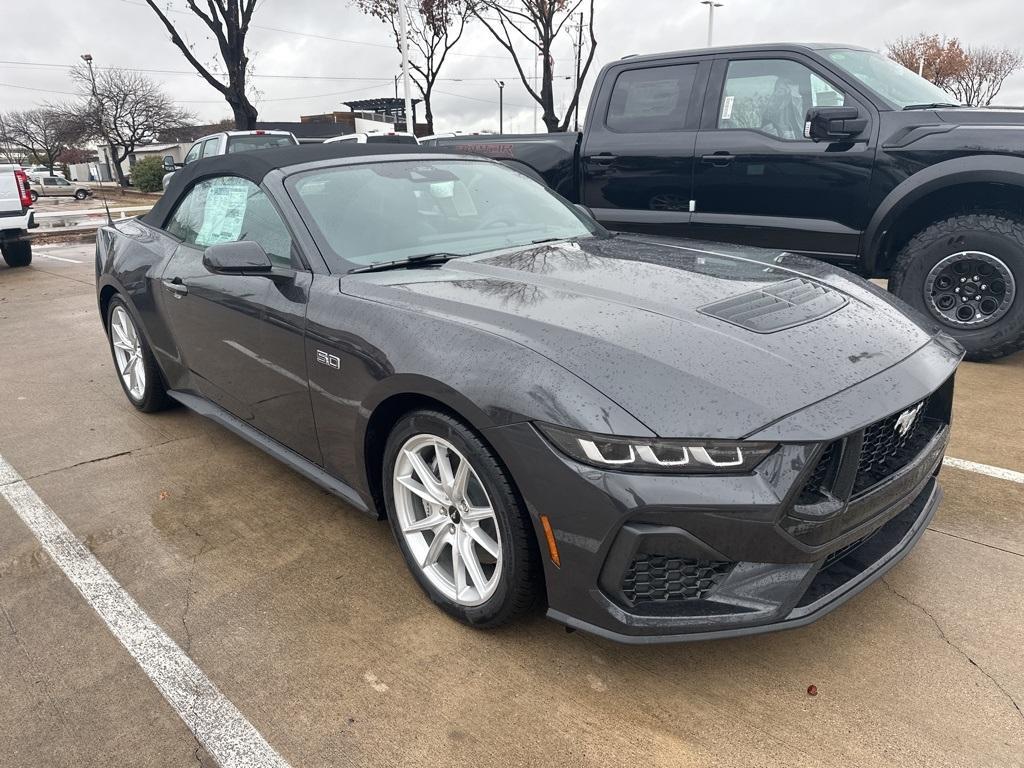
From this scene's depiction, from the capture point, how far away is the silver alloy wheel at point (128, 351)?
4.46m

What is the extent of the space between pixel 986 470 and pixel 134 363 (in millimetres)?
4601

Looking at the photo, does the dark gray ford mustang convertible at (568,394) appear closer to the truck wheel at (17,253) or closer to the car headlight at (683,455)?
the car headlight at (683,455)

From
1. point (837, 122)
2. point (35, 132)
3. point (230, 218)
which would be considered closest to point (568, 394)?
point (230, 218)

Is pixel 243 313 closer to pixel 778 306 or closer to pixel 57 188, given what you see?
pixel 778 306

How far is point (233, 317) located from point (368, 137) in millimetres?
11700

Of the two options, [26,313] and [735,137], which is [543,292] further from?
[26,313]

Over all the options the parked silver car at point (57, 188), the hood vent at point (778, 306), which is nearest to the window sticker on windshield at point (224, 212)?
the hood vent at point (778, 306)

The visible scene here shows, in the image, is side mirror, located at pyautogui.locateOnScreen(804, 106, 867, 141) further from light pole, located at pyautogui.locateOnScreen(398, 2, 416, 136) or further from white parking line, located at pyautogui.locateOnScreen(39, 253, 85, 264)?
light pole, located at pyautogui.locateOnScreen(398, 2, 416, 136)

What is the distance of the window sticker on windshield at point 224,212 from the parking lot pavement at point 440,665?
4.11 feet

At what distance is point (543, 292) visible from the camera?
8.16ft

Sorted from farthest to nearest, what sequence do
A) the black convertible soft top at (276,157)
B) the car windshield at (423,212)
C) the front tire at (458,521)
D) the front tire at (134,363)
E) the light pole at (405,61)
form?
the light pole at (405,61)
the front tire at (134,363)
the black convertible soft top at (276,157)
the car windshield at (423,212)
the front tire at (458,521)

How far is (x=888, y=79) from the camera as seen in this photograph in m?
5.25

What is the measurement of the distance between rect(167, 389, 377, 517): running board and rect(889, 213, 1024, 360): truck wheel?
3.94 metres

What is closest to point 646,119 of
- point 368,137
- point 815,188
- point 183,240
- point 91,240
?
point 815,188
